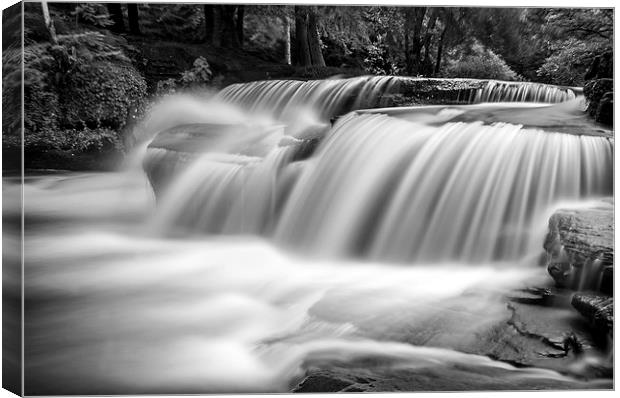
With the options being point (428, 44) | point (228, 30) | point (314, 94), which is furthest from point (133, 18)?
point (428, 44)

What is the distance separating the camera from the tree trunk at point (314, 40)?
434 cm

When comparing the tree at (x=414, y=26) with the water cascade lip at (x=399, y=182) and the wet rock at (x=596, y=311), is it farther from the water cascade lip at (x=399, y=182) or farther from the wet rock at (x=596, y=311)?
the wet rock at (x=596, y=311)

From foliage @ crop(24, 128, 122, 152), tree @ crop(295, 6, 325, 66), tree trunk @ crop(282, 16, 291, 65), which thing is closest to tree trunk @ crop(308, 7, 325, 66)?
tree @ crop(295, 6, 325, 66)

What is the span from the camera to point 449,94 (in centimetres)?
444

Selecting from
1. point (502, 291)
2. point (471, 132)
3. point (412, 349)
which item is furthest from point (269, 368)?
point (471, 132)

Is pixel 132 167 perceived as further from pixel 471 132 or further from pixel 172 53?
pixel 471 132

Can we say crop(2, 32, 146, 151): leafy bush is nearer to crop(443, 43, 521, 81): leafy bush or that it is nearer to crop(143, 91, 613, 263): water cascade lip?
crop(143, 91, 613, 263): water cascade lip

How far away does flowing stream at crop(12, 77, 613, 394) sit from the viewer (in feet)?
13.4

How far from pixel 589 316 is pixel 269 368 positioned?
180cm

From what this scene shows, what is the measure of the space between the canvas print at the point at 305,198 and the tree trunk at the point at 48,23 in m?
0.01

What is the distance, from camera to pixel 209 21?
4309mm

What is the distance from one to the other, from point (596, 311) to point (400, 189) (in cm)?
127

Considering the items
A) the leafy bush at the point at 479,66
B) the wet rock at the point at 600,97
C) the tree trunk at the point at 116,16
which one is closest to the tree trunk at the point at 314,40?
the leafy bush at the point at 479,66

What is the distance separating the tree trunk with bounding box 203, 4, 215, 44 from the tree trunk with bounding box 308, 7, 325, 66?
A: 0.55 metres
